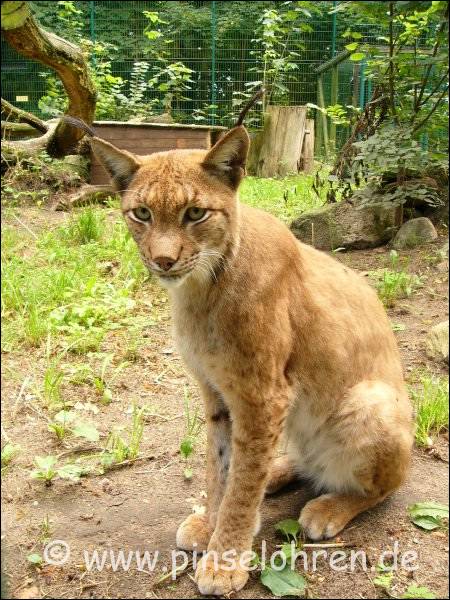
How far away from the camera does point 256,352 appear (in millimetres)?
2695

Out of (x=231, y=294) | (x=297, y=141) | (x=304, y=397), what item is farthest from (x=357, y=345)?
(x=297, y=141)

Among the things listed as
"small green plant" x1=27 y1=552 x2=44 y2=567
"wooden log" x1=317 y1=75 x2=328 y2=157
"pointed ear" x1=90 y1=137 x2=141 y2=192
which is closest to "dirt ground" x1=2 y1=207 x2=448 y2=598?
"small green plant" x1=27 y1=552 x2=44 y2=567

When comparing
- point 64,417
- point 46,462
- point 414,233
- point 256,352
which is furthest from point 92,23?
point 256,352

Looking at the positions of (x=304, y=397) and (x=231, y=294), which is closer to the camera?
(x=231, y=294)

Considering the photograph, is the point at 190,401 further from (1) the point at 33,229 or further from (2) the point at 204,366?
(1) the point at 33,229

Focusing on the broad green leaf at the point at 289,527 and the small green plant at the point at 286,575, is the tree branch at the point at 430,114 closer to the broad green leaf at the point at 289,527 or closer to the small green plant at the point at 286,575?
the broad green leaf at the point at 289,527

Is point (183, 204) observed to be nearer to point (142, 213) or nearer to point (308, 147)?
point (142, 213)

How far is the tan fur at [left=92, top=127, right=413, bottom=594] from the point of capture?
8.84ft

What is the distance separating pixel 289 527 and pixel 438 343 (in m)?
1.18

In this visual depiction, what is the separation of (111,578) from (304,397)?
1.10 meters

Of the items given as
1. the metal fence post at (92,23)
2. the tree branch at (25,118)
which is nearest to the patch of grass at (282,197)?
the tree branch at (25,118)

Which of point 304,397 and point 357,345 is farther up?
point 357,345

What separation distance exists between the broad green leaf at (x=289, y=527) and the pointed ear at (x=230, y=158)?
1531mm

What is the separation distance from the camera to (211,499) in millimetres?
3051
